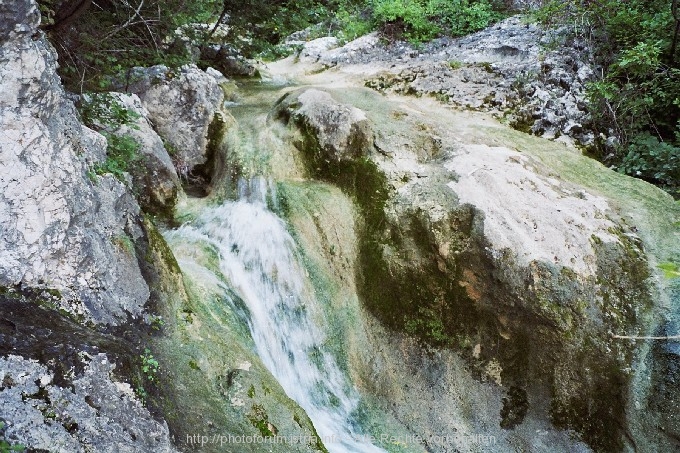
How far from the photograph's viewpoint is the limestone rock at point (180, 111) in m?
7.74

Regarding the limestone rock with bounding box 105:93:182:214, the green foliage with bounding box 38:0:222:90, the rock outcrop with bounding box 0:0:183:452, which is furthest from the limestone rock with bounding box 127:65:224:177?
the rock outcrop with bounding box 0:0:183:452

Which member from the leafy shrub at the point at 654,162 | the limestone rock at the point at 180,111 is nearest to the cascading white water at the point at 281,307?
the limestone rock at the point at 180,111

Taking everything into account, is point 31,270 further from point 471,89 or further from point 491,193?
point 471,89

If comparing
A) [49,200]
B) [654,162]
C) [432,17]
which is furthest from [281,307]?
[432,17]

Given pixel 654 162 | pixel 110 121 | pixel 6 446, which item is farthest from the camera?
pixel 654 162

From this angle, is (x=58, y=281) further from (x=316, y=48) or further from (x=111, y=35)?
(x=316, y=48)

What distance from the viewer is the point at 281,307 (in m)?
5.68

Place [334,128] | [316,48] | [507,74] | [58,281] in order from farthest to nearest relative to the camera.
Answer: [316,48], [507,74], [334,128], [58,281]

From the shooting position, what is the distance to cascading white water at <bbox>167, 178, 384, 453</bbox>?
515 centimetres

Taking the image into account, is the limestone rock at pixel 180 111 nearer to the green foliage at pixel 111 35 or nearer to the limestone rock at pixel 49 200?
the green foliage at pixel 111 35

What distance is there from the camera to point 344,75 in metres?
11.8

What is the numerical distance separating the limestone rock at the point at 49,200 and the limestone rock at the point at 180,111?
13.5 feet

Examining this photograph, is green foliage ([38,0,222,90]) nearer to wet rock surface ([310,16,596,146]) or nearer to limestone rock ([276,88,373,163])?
limestone rock ([276,88,373,163])

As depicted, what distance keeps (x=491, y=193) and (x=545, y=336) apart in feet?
5.99
